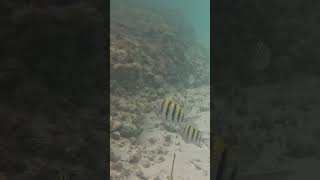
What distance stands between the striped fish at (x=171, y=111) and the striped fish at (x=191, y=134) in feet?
Result: 0.27

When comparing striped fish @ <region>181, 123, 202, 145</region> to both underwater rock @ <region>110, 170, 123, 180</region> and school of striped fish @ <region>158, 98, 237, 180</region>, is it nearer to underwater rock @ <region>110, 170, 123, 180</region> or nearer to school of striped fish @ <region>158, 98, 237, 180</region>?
school of striped fish @ <region>158, 98, 237, 180</region>

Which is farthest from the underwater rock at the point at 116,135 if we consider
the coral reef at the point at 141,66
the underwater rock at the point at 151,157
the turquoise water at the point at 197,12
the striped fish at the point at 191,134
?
the turquoise water at the point at 197,12

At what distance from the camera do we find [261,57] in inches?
125

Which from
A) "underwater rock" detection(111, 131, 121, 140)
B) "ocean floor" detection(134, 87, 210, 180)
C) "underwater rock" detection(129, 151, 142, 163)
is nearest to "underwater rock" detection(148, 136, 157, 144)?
"ocean floor" detection(134, 87, 210, 180)

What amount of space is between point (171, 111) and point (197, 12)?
710 mm

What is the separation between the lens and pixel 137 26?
10.1 ft

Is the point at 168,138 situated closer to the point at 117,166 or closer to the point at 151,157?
the point at 151,157

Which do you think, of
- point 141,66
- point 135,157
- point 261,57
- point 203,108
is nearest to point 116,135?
point 135,157

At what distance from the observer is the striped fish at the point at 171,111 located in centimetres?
300

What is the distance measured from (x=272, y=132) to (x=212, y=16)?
93 centimetres

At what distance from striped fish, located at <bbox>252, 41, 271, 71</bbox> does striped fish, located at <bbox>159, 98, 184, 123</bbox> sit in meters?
0.65

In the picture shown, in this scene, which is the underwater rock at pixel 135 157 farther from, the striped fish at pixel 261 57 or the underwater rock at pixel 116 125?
the striped fish at pixel 261 57
